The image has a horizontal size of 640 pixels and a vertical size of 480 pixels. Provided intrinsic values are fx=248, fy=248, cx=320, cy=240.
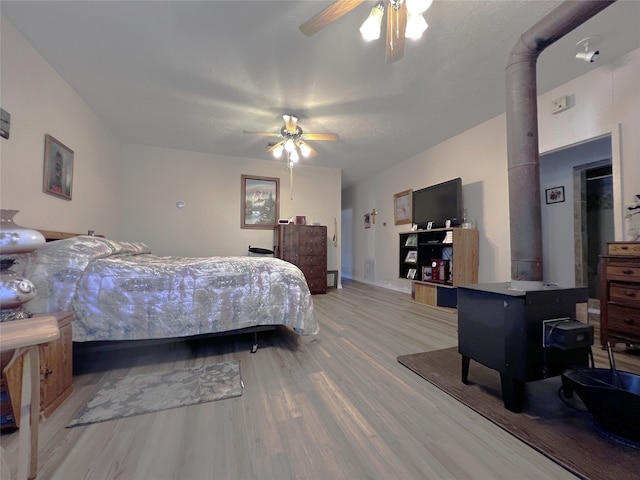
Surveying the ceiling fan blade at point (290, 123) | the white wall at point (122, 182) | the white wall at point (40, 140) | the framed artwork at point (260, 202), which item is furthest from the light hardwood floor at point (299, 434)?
the framed artwork at point (260, 202)

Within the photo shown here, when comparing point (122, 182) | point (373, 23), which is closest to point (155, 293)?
point (373, 23)

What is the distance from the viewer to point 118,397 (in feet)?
4.74

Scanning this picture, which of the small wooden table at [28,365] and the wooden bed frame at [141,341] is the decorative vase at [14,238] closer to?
the small wooden table at [28,365]

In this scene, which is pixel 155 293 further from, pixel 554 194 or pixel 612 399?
pixel 554 194

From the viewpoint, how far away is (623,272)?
79.2 inches

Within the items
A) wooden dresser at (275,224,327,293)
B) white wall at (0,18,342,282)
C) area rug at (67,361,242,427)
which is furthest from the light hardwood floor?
wooden dresser at (275,224,327,293)

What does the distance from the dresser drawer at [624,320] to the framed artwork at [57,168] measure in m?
5.16

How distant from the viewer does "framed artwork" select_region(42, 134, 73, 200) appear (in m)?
2.35

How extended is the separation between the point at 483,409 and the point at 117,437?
5.95 ft

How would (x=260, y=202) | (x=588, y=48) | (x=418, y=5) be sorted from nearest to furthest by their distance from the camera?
1. (x=418, y=5)
2. (x=588, y=48)
3. (x=260, y=202)

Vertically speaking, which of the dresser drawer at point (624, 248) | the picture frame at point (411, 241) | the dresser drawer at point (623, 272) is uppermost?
the picture frame at point (411, 241)

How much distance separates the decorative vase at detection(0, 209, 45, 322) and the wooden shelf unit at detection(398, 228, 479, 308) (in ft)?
12.6

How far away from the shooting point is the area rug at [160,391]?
1315 mm

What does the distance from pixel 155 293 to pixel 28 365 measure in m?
1.01
